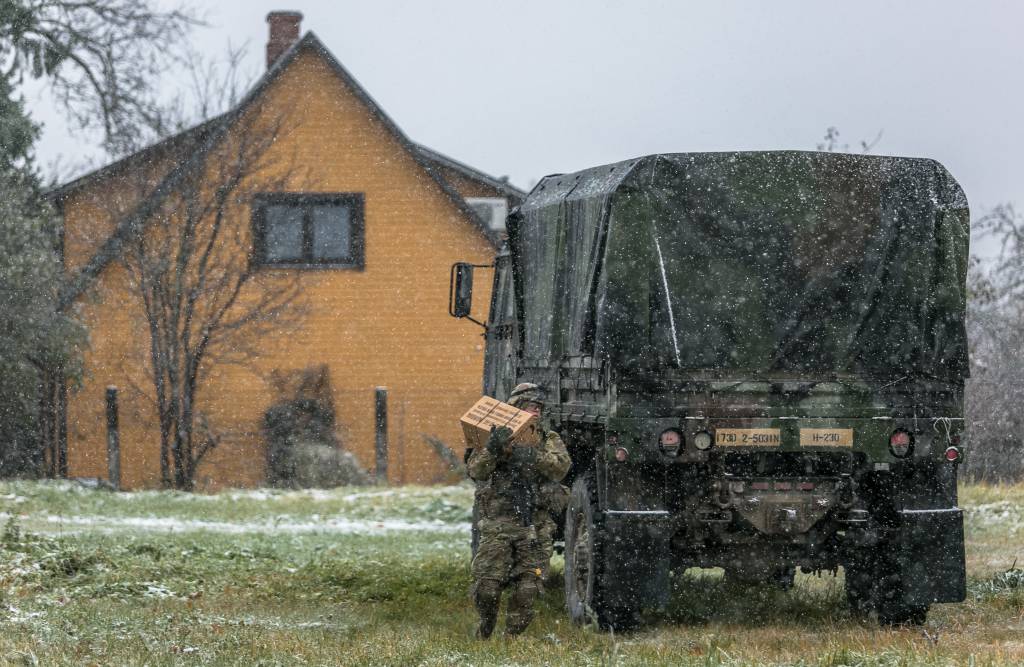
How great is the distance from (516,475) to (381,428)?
1886 cm

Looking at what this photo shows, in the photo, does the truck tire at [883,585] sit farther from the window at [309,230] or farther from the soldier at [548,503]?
the window at [309,230]

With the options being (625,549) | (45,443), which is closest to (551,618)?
(625,549)

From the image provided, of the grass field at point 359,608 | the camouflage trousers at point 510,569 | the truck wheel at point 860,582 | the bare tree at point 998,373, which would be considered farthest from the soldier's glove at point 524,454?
the bare tree at point 998,373

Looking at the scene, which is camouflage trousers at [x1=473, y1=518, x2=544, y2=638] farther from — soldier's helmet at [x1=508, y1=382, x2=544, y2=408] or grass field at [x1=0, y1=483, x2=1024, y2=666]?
soldier's helmet at [x1=508, y1=382, x2=544, y2=408]

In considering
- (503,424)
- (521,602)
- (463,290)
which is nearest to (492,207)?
(463,290)

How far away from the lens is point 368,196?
101 feet

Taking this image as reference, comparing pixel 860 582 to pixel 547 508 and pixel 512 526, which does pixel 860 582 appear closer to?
pixel 547 508

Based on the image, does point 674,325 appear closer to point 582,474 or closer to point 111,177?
point 582,474

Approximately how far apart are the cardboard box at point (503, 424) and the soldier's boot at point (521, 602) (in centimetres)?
87

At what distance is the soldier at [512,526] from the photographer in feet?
33.1

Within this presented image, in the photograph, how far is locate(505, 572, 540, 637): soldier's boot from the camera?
10.1m

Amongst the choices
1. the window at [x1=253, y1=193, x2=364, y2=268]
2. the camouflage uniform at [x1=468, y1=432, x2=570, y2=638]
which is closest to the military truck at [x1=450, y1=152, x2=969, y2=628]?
the camouflage uniform at [x1=468, y1=432, x2=570, y2=638]

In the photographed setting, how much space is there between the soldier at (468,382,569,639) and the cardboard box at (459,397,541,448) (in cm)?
6

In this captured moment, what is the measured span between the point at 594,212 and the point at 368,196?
20.3 meters
